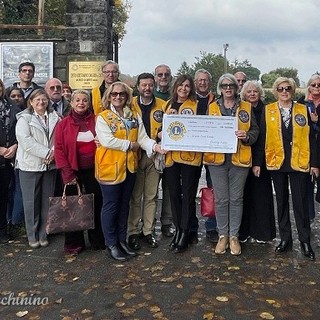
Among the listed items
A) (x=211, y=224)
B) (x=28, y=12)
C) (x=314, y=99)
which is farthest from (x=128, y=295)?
(x=28, y=12)

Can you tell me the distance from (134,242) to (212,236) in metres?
1.01

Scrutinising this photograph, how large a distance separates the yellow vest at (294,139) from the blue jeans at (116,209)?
5.11 ft

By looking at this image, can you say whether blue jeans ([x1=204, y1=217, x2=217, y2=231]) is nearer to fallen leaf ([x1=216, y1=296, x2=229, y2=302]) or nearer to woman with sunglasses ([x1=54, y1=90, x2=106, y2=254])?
woman with sunglasses ([x1=54, y1=90, x2=106, y2=254])

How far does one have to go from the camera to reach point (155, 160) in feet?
17.6

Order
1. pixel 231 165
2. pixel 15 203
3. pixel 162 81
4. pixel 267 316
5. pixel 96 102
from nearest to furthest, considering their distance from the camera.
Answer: pixel 267 316, pixel 231 165, pixel 96 102, pixel 162 81, pixel 15 203

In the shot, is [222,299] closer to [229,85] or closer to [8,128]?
[229,85]

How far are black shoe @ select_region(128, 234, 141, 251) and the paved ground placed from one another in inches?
6.4

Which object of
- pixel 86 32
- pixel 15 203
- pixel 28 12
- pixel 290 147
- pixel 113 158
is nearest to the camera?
pixel 113 158

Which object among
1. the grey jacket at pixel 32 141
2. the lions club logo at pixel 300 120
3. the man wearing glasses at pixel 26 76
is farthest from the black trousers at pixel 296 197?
the man wearing glasses at pixel 26 76

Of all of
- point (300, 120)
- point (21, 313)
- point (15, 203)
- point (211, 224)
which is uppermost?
point (300, 120)

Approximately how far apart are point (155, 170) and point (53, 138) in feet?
4.11

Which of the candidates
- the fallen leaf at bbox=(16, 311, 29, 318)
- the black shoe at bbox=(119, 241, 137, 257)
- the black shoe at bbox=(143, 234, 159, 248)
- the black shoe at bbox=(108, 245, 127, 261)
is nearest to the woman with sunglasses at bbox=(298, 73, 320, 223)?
the black shoe at bbox=(143, 234, 159, 248)

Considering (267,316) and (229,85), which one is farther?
(229,85)

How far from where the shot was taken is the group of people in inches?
197
